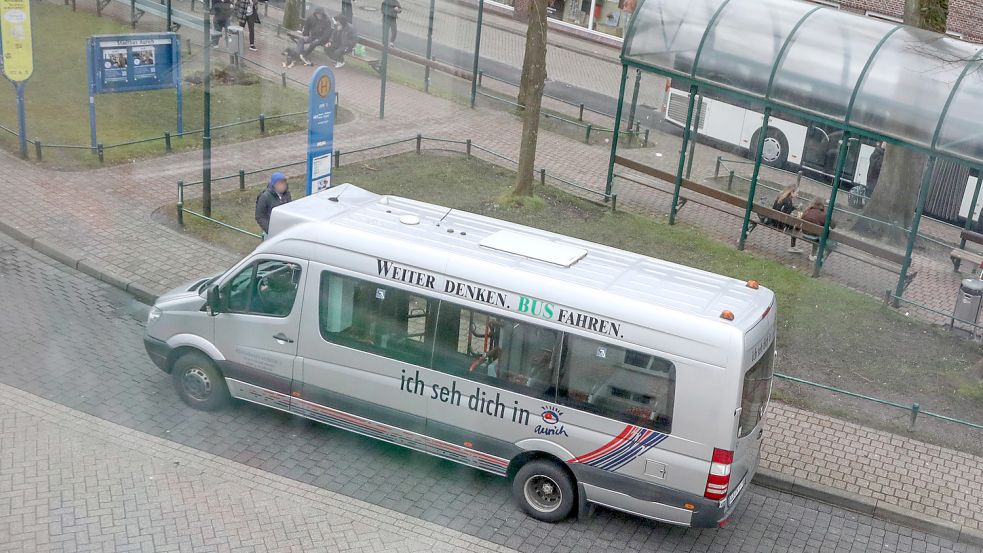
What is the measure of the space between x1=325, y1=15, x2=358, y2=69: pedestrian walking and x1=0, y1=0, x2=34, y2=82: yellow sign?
841 cm

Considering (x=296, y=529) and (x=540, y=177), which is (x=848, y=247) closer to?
(x=540, y=177)

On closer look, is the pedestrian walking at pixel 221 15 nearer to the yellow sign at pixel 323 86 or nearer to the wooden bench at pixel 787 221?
the yellow sign at pixel 323 86

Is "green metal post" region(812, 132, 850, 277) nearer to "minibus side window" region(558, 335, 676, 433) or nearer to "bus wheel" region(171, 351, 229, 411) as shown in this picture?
"minibus side window" region(558, 335, 676, 433)

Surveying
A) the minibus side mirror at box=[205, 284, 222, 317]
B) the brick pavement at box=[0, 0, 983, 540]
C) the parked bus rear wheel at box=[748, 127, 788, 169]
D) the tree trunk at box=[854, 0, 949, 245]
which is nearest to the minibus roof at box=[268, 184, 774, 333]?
the minibus side mirror at box=[205, 284, 222, 317]

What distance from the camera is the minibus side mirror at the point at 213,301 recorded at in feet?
31.4

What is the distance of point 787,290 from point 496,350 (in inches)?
277

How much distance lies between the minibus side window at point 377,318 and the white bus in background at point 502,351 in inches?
0.6

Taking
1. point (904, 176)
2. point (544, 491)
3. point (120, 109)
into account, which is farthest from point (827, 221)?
point (120, 109)

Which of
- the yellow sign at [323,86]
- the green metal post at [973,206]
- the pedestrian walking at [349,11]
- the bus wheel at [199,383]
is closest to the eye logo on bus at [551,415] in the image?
the bus wheel at [199,383]

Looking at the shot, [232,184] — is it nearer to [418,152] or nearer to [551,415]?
[418,152]

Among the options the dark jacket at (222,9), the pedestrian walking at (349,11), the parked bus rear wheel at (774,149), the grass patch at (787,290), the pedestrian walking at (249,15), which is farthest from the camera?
the pedestrian walking at (349,11)

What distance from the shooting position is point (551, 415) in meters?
8.62

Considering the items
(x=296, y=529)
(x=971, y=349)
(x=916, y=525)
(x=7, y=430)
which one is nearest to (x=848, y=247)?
(x=971, y=349)

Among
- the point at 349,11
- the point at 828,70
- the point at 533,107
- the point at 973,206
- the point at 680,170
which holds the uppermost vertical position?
the point at 828,70
